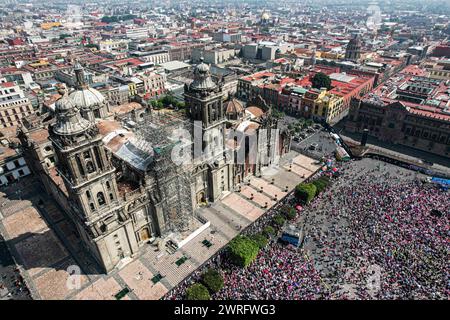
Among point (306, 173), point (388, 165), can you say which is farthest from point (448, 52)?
point (306, 173)

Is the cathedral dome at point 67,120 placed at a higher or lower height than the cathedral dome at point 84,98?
higher

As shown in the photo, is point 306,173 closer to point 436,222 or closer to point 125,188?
point 436,222

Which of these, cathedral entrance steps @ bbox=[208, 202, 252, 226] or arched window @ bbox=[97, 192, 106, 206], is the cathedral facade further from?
cathedral entrance steps @ bbox=[208, 202, 252, 226]

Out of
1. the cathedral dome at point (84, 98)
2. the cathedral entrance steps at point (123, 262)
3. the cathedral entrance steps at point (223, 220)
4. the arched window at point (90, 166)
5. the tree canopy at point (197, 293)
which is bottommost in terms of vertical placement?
the cathedral entrance steps at point (223, 220)

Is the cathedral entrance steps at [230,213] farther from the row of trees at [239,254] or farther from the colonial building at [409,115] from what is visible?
the colonial building at [409,115]

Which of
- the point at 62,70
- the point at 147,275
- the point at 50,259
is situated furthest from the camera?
the point at 62,70

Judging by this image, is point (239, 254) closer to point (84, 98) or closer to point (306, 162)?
point (306, 162)

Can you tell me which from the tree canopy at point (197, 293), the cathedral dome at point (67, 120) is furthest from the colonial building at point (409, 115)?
the cathedral dome at point (67, 120)
